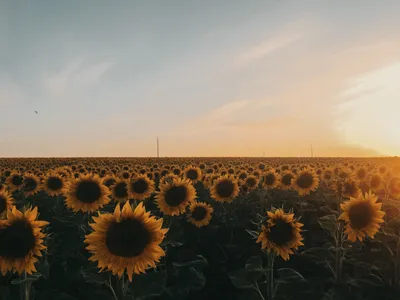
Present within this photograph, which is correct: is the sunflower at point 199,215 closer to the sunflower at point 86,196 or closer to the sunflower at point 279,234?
the sunflower at point 86,196

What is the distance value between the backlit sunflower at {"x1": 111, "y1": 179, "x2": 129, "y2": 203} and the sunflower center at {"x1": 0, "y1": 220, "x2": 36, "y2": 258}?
6665 mm

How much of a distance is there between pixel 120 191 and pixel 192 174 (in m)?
7.15

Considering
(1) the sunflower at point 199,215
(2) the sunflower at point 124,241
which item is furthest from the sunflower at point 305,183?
(2) the sunflower at point 124,241

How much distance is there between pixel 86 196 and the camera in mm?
9555

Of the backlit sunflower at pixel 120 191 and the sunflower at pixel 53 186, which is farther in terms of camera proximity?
the sunflower at pixel 53 186

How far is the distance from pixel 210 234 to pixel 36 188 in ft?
24.0

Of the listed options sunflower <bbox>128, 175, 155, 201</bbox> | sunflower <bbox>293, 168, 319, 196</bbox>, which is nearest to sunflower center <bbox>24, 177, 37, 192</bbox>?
sunflower <bbox>128, 175, 155, 201</bbox>

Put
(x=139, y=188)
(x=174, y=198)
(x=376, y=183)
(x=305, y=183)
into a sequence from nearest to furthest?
(x=174, y=198) → (x=139, y=188) → (x=305, y=183) → (x=376, y=183)

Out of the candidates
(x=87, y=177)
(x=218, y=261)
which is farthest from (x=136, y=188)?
(x=218, y=261)

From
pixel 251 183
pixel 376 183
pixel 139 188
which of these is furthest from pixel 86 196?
pixel 376 183

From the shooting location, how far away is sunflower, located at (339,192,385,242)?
6965 millimetres

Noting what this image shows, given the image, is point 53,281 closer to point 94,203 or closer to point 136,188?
point 94,203

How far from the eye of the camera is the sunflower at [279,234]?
6223 millimetres

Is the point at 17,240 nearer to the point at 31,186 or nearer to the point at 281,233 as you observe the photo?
the point at 281,233
